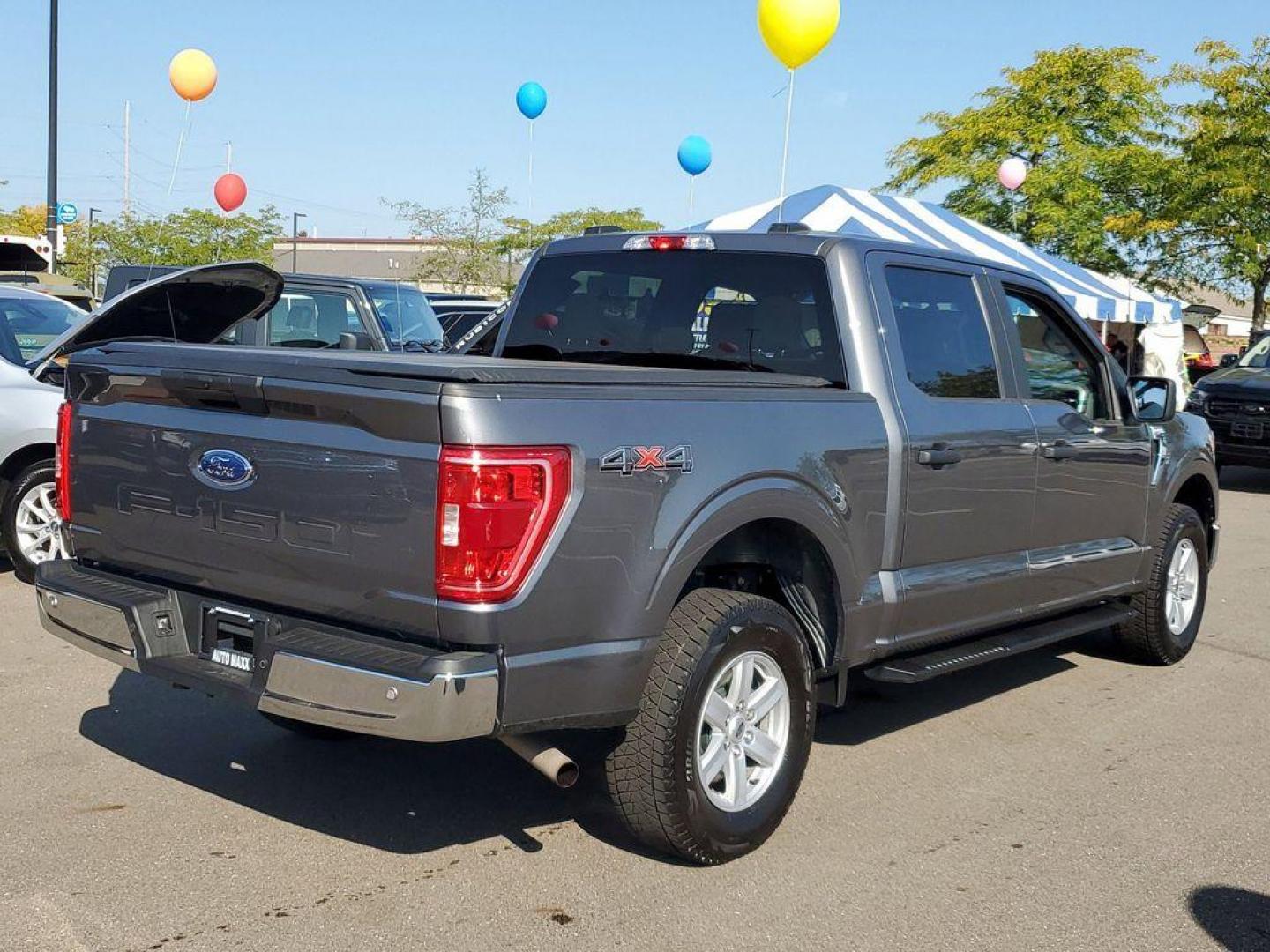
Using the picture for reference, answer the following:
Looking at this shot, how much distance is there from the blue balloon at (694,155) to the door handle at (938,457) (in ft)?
54.9

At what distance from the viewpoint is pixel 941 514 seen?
16.5 ft

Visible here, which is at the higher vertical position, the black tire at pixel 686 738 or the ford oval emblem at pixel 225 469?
the ford oval emblem at pixel 225 469

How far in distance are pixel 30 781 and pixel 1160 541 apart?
16.4ft

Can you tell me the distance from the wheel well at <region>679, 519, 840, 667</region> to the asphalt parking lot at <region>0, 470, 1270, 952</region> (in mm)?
624

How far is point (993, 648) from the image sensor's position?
17.6ft

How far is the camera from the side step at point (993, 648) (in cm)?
486

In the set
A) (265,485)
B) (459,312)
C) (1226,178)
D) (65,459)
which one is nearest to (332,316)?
(459,312)

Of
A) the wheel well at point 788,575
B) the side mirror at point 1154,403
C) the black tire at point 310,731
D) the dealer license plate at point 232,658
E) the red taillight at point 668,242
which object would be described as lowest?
the black tire at point 310,731

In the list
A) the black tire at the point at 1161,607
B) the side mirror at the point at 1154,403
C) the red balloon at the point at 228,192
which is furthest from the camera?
the red balloon at the point at 228,192

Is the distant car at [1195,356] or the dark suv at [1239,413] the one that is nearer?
the dark suv at [1239,413]

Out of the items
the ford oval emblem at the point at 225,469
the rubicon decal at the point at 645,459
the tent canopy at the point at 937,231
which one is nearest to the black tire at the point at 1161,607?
the rubicon decal at the point at 645,459

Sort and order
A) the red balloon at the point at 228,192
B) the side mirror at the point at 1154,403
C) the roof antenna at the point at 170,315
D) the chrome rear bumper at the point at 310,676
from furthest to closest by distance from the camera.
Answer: the red balloon at the point at 228,192 → the side mirror at the point at 1154,403 → the roof antenna at the point at 170,315 → the chrome rear bumper at the point at 310,676

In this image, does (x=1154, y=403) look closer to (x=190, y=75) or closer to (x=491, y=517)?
(x=491, y=517)

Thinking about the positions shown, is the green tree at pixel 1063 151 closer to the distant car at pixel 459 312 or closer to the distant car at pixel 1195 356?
the distant car at pixel 1195 356
